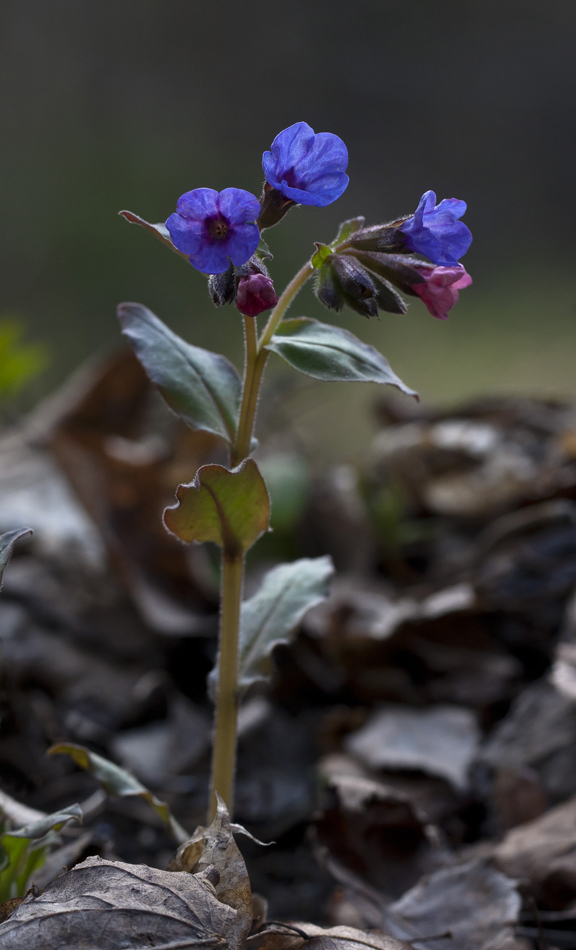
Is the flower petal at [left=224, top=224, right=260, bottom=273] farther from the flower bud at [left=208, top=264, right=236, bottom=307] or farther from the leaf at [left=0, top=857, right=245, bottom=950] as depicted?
the leaf at [left=0, top=857, right=245, bottom=950]

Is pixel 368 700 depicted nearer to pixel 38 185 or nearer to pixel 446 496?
pixel 446 496

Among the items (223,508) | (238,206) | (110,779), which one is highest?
(238,206)

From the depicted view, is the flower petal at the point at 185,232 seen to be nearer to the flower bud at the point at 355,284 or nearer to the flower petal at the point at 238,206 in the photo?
the flower petal at the point at 238,206

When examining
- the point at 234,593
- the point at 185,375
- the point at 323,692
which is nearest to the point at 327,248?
the point at 185,375

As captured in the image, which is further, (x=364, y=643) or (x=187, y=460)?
(x=187, y=460)

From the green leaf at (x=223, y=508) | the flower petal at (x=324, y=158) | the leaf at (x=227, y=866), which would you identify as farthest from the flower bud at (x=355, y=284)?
the leaf at (x=227, y=866)

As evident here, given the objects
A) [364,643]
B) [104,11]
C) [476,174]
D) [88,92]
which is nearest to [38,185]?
[88,92]

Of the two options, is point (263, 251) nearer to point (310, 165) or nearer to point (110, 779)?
point (310, 165)
